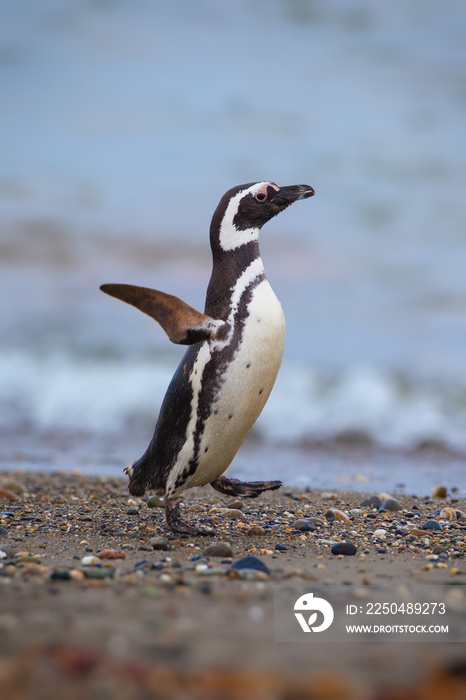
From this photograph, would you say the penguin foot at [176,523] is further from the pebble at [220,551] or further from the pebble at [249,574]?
the pebble at [249,574]

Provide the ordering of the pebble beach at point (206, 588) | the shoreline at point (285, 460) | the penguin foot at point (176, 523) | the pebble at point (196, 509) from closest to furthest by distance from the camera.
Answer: the pebble beach at point (206, 588) < the penguin foot at point (176, 523) < the pebble at point (196, 509) < the shoreline at point (285, 460)

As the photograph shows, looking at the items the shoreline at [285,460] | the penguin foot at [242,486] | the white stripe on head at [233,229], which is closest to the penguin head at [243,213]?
the white stripe on head at [233,229]

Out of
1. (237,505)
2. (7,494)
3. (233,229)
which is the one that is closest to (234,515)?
(237,505)

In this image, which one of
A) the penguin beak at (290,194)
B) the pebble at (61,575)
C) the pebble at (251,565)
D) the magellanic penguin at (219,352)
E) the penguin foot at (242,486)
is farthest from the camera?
the penguin foot at (242,486)

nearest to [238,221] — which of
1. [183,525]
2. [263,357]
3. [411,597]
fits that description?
[263,357]

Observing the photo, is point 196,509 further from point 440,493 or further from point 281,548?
point 440,493

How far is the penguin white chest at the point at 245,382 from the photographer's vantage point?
16.7ft

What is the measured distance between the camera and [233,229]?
554cm

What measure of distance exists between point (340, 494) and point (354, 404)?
926 centimetres

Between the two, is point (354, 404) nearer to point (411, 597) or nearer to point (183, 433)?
point (183, 433)

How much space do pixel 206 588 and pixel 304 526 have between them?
242cm

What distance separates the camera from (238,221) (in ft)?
18.1

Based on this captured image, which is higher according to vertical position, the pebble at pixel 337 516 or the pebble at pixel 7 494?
the pebble at pixel 337 516

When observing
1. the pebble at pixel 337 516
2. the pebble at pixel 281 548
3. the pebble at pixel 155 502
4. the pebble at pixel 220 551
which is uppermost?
the pebble at pixel 337 516
